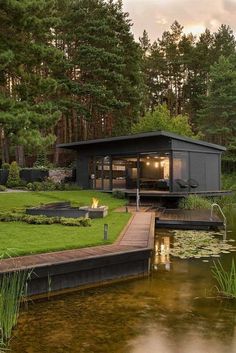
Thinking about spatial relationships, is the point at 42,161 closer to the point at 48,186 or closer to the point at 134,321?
the point at 48,186

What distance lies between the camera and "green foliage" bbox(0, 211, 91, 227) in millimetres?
12172

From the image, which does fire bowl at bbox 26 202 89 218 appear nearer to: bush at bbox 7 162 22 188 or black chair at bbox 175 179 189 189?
black chair at bbox 175 179 189 189

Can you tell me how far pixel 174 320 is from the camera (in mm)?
6457

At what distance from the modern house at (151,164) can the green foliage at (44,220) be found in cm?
894

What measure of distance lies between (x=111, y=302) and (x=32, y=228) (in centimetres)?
483

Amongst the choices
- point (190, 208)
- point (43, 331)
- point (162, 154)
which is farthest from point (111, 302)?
point (162, 154)

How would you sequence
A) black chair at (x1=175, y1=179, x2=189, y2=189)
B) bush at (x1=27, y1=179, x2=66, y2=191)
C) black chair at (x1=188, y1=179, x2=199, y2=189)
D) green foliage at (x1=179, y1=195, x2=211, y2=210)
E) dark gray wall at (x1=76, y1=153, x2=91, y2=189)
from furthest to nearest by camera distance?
dark gray wall at (x1=76, y1=153, x2=91, y2=189) → bush at (x1=27, y1=179, x2=66, y2=191) → black chair at (x1=188, y1=179, x2=199, y2=189) → black chair at (x1=175, y1=179, x2=189, y2=189) → green foliage at (x1=179, y1=195, x2=211, y2=210)

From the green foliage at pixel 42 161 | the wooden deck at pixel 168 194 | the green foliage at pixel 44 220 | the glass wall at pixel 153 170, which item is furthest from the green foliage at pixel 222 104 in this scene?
the green foliage at pixel 44 220

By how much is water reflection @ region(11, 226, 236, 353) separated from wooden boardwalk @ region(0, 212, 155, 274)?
0.65 m

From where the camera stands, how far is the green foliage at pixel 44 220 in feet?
39.9

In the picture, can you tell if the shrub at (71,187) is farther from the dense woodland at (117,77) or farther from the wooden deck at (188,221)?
the wooden deck at (188,221)

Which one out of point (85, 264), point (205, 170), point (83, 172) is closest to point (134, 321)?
point (85, 264)

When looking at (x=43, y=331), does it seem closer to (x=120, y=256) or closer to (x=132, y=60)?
(x=120, y=256)

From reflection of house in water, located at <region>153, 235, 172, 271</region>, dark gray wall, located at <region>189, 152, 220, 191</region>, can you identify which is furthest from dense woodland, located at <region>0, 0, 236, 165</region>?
reflection of house in water, located at <region>153, 235, 172, 271</region>
